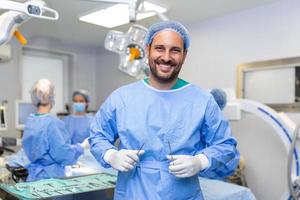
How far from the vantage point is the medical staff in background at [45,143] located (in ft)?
6.59

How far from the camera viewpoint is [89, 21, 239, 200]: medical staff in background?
1.13m

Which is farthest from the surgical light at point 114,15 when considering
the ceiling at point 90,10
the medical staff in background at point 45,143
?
the medical staff in background at point 45,143

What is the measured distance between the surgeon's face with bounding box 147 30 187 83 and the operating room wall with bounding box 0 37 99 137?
3003 mm

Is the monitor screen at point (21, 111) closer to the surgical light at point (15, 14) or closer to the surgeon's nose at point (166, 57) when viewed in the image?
the surgical light at point (15, 14)

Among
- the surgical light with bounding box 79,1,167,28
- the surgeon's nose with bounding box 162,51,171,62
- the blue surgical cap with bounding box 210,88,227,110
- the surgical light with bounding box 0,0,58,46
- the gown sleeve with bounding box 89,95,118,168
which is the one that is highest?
the surgical light with bounding box 79,1,167,28

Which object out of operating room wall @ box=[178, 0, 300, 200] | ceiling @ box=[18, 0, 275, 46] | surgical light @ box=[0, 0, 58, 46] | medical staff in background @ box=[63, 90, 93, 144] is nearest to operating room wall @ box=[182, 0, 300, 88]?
operating room wall @ box=[178, 0, 300, 200]

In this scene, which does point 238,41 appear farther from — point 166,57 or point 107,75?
point 107,75

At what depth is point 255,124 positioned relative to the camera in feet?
9.33

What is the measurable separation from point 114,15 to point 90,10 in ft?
0.82

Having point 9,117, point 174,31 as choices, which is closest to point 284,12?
point 174,31

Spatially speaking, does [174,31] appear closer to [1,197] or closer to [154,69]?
[154,69]

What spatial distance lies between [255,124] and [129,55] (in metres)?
1.41

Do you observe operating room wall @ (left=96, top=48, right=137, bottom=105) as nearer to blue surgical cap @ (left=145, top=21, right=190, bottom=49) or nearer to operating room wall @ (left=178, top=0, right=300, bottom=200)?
operating room wall @ (left=178, top=0, right=300, bottom=200)

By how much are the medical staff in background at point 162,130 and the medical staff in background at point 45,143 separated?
0.88m
